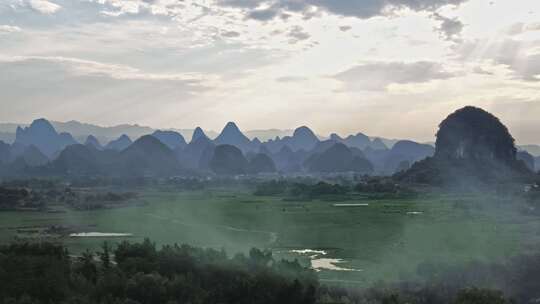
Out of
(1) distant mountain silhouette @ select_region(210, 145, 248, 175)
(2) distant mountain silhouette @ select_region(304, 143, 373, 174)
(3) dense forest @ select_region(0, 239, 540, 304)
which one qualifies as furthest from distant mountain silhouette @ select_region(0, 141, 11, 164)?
(3) dense forest @ select_region(0, 239, 540, 304)

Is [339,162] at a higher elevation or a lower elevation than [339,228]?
higher

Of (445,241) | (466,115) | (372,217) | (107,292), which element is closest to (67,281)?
(107,292)

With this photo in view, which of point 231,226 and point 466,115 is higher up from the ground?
point 466,115

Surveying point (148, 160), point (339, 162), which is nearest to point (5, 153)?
point (148, 160)

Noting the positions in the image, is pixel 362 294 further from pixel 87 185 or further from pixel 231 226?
pixel 87 185

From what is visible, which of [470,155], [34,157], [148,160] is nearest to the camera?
[470,155]

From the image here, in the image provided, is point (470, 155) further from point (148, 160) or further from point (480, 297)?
point (148, 160)

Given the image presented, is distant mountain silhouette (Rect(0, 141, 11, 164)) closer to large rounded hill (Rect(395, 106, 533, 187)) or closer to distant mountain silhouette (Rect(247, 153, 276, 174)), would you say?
distant mountain silhouette (Rect(247, 153, 276, 174))
